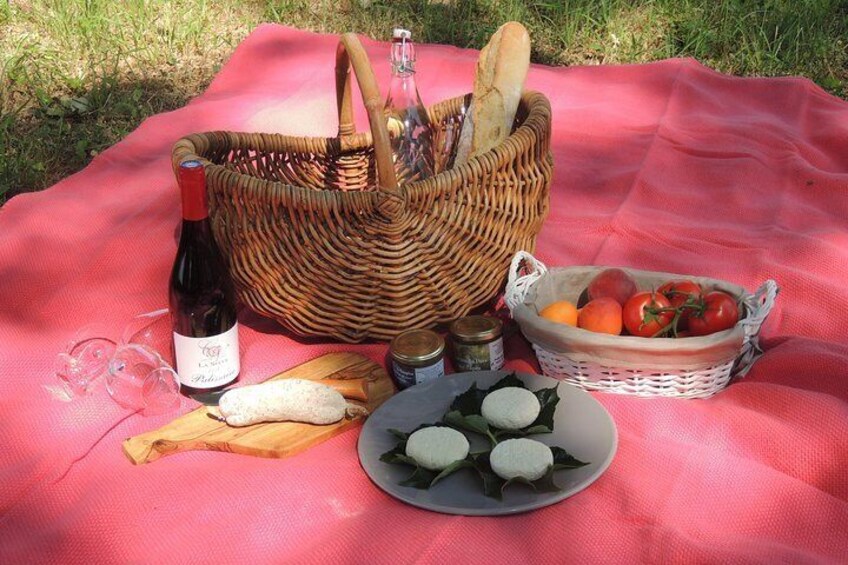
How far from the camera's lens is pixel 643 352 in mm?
1490

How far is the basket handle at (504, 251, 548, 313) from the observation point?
167 cm

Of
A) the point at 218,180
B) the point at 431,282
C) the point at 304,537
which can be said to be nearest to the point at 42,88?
the point at 218,180

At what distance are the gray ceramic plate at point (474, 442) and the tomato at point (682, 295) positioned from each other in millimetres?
Answer: 212

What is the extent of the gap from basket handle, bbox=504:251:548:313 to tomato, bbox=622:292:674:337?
0.18 m

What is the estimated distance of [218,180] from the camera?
158 cm

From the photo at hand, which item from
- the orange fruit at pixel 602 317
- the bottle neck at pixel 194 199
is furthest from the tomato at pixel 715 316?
the bottle neck at pixel 194 199

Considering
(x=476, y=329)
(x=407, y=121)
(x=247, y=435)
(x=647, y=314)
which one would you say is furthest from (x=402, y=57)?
(x=247, y=435)

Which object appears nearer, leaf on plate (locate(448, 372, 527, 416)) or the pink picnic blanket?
the pink picnic blanket

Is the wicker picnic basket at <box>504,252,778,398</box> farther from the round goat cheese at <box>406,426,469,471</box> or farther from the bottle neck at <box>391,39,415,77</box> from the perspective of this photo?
the bottle neck at <box>391,39,415,77</box>

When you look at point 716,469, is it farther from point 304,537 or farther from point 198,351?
point 198,351

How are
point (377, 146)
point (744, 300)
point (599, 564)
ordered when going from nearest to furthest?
point (599, 564)
point (377, 146)
point (744, 300)

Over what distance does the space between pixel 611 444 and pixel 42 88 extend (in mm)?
2234

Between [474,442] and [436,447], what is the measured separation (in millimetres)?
82

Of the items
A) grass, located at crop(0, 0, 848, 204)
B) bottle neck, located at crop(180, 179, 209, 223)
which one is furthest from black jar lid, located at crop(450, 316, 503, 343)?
grass, located at crop(0, 0, 848, 204)
